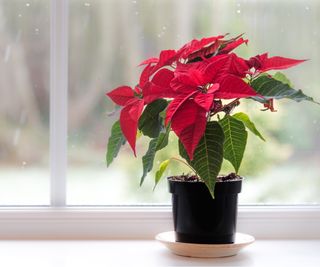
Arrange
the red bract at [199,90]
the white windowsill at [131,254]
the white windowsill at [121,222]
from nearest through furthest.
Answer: the red bract at [199,90] → the white windowsill at [131,254] → the white windowsill at [121,222]

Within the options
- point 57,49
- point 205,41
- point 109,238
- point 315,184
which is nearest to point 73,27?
point 57,49

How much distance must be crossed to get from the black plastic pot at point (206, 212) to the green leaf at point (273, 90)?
0.72ft

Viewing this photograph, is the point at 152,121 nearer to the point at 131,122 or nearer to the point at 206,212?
the point at 131,122

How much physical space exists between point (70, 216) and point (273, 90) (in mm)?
677

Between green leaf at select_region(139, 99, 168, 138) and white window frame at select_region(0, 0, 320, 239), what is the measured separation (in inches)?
14.7

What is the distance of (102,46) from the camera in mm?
1914

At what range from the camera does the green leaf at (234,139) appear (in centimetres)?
156

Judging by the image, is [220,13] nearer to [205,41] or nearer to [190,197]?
[205,41]

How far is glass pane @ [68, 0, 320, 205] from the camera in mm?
1908

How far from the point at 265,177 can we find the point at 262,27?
433mm

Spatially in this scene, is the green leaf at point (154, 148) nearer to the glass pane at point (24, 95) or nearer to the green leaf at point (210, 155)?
the green leaf at point (210, 155)

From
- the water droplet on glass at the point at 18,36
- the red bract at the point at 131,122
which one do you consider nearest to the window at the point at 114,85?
the water droplet on glass at the point at 18,36

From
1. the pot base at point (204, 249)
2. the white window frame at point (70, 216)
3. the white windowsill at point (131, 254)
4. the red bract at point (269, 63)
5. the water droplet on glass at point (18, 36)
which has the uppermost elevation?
the water droplet on glass at point (18, 36)

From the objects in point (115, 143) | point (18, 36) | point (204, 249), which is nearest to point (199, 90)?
point (115, 143)
